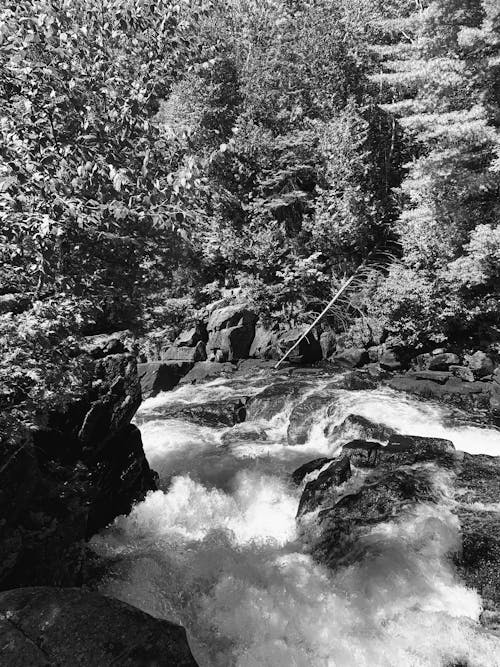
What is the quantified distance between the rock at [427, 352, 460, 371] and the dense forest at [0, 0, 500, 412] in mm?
683

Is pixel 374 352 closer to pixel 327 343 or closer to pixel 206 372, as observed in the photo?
pixel 327 343

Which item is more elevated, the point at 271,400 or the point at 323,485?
the point at 271,400

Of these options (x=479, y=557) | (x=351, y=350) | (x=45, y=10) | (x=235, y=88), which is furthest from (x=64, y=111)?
(x=235, y=88)

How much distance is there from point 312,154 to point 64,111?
54.8 ft

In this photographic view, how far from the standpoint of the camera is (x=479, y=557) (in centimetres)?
507

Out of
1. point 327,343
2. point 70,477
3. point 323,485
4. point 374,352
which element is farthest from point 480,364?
point 70,477

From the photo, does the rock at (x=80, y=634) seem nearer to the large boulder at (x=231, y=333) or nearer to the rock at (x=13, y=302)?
the rock at (x=13, y=302)

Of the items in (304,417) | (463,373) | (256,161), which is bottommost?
(304,417)

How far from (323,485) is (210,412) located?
5.27m

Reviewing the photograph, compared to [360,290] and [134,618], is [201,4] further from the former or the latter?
[360,290]

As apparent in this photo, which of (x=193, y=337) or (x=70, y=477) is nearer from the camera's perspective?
(x=70, y=477)

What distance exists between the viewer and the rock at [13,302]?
4543 millimetres

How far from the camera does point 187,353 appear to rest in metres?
16.4

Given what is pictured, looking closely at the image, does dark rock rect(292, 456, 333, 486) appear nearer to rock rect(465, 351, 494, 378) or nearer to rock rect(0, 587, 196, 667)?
rock rect(0, 587, 196, 667)
